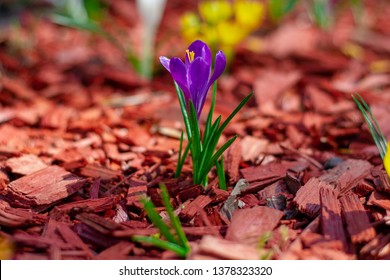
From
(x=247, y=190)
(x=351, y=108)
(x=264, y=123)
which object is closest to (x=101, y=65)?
(x=264, y=123)

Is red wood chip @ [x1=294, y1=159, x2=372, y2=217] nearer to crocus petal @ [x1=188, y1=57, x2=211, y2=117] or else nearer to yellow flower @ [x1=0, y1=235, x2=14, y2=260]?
crocus petal @ [x1=188, y1=57, x2=211, y2=117]

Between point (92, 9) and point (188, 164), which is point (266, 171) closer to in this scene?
point (188, 164)

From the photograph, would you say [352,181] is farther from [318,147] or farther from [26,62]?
[26,62]

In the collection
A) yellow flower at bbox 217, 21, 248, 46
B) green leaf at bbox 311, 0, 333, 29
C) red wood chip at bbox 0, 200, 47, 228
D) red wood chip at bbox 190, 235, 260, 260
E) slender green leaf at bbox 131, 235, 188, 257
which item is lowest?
red wood chip at bbox 190, 235, 260, 260

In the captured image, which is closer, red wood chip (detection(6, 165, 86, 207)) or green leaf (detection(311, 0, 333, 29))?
red wood chip (detection(6, 165, 86, 207))

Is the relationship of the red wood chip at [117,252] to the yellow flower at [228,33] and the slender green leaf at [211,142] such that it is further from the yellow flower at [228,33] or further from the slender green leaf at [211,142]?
the yellow flower at [228,33]

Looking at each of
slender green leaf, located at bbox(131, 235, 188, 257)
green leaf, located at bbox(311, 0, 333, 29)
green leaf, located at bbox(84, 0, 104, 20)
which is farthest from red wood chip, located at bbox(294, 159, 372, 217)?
green leaf, located at bbox(84, 0, 104, 20)

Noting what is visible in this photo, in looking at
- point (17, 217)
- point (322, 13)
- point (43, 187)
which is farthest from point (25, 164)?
point (322, 13)
